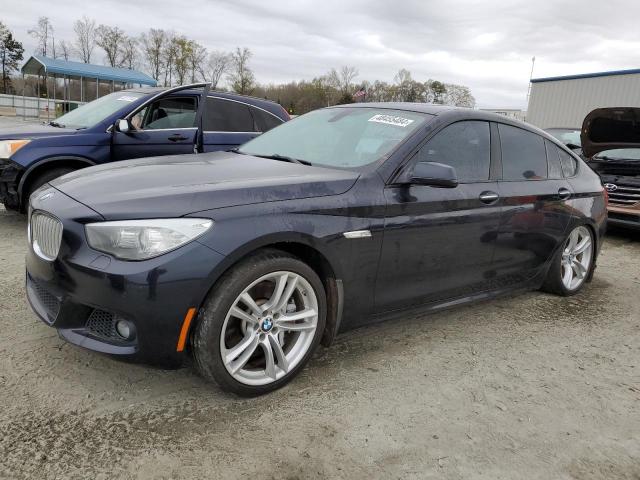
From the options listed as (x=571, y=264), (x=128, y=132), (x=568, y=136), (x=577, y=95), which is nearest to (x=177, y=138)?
(x=128, y=132)

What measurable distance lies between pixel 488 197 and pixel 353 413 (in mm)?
1780

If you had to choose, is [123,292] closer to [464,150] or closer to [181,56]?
[464,150]

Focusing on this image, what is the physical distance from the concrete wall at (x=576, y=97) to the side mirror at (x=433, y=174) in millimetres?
21575

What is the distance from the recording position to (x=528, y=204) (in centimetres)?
381

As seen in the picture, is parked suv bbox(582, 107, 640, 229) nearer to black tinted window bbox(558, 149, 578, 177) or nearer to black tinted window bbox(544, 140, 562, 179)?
black tinted window bbox(558, 149, 578, 177)

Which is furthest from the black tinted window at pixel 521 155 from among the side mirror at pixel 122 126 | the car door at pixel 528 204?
the side mirror at pixel 122 126

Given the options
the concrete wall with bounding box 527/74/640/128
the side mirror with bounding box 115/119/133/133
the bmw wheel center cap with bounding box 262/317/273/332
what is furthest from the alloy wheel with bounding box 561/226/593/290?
the concrete wall with bounding box 527/74/640/128

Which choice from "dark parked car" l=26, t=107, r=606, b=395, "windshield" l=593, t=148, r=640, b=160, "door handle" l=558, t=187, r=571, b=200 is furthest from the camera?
"windshield" l=593, t=148, r=640, b=160

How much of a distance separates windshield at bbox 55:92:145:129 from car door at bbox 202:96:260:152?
88 centimetres

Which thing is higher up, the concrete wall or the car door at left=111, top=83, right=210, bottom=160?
the concrete wall

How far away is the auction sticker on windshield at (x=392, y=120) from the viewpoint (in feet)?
10.9

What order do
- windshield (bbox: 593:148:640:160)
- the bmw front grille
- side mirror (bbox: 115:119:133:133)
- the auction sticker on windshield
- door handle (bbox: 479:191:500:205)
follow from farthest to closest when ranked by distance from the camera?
windshield (bbox: 593:148:640:160)
side mirror (bbox: 115:119:133:133)
door handle (bbox: 479:191:500:205)
the auction sticker on windshield
the bmw front grille

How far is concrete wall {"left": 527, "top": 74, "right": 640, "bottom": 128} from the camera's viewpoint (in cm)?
2081

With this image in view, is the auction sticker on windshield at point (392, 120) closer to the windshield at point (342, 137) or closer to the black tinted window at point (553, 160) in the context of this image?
the windshield at point (342, 137)
